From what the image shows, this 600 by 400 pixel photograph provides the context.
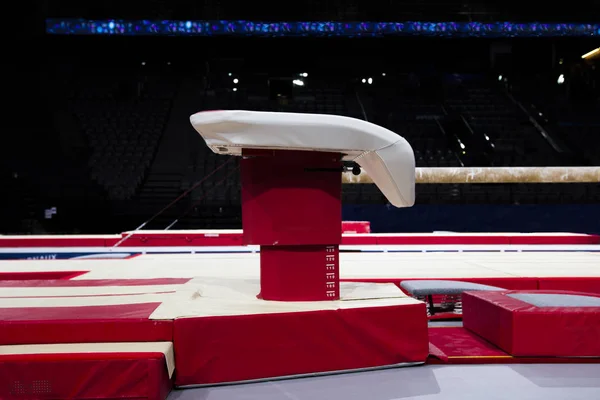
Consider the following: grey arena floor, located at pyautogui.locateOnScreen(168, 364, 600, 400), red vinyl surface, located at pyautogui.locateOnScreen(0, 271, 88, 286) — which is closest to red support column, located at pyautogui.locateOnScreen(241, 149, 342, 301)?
grey arena floor, located at pyautogui.locateOnScreen(168, 364, 600, 400)

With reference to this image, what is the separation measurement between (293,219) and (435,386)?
637 millimetres

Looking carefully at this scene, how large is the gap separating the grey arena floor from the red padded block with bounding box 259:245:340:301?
27 centimetres

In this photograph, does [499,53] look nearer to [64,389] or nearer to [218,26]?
[218,26]

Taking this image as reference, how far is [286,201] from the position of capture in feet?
5.15

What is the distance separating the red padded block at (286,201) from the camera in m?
1.56

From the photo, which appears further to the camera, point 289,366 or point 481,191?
point 481,191

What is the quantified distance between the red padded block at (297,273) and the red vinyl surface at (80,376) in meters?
0.48

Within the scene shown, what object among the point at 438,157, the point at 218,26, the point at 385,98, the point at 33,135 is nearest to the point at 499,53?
the point at 385,98

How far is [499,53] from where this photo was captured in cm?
1348

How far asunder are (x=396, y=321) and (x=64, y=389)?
3.06ft

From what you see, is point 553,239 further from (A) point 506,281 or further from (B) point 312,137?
(B) point 312,137

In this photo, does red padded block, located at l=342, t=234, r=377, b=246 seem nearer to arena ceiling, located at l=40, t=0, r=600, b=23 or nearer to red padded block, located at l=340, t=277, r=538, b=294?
red padded block, located at l=340, t=277, r=538, b=294

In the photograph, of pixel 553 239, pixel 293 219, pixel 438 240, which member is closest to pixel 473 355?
pixel 293 219

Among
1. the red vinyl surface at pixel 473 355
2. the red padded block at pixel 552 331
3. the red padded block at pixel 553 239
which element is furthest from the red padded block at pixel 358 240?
the red padded block at pixel 552 331
